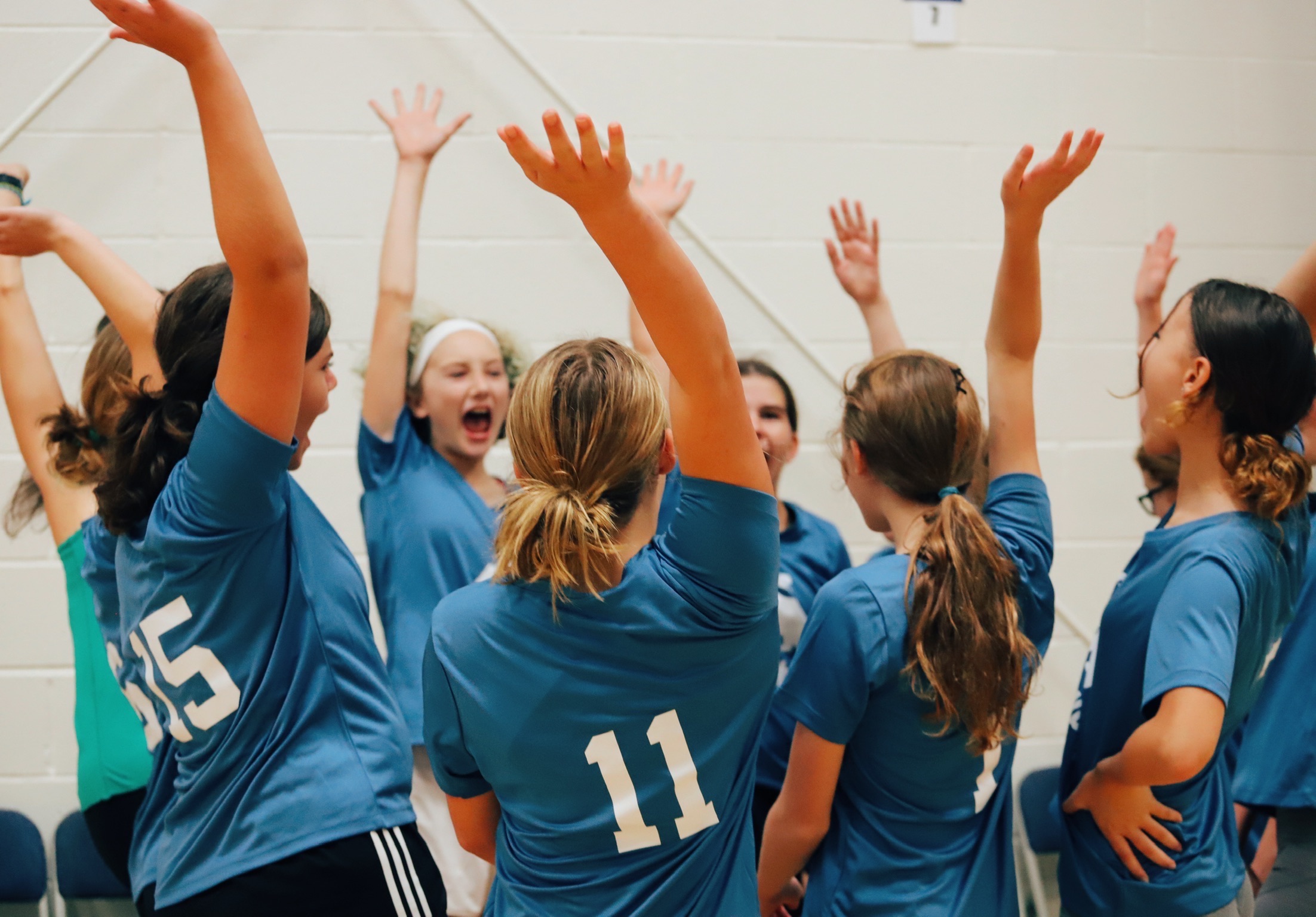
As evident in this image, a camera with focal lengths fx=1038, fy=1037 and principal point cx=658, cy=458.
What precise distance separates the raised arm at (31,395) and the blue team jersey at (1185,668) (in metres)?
1.69

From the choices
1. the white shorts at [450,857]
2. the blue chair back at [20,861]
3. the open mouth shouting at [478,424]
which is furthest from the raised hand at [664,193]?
the blue chair back at [20,861]

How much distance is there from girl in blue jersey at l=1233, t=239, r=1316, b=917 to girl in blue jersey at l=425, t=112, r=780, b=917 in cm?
107

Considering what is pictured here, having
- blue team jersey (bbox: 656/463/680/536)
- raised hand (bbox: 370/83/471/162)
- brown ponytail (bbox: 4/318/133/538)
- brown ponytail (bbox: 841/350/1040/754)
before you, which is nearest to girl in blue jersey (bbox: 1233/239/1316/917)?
brown ponytail (bbox: 841/350/1040/754)

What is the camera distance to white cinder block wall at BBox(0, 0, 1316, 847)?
8.68ft

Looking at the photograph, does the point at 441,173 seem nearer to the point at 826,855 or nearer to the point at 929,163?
the point at 929,163

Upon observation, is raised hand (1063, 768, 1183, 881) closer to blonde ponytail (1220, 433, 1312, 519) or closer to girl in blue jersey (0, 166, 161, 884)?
blonde ponytail (1220, 433, 1312, 519)

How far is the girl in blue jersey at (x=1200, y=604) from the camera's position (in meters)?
1.39

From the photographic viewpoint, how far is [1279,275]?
300cm

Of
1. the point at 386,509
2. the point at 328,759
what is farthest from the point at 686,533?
the point at 386,509

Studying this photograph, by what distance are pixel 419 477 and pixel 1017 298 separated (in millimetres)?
1220

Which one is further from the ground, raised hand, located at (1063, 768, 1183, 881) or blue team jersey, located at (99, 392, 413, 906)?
blue team jersey, located at (99, 392, 413, 906)

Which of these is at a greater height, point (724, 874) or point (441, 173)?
point (441, 173)

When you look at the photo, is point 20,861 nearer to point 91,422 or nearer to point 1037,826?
point 91,422

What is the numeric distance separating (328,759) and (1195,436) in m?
1.30
